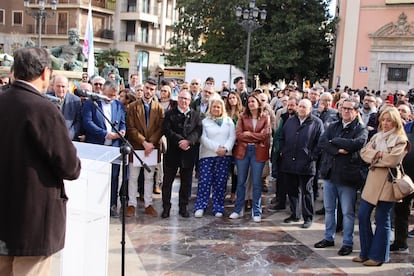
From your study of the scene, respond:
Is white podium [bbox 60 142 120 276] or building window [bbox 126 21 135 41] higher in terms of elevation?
building window [bbox 126 21 135 41]

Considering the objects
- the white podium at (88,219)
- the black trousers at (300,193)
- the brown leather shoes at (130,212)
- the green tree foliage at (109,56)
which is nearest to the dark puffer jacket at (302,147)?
the black trousers at (300,193)

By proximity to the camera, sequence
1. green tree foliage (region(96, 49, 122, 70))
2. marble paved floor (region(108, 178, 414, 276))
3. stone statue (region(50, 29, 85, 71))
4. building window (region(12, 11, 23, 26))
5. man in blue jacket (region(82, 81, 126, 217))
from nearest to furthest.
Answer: marble paved floor (region(108, 178, 414, 276)) → man in blue jacket (region(82, 81, 126, 217)) → stone statue (region(50, 29, 85, 71)) → green tree foliage (region(96, 49, 122, 70)) → building window (region(12, 11, 23, 26))

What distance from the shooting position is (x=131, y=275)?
15.3 ft

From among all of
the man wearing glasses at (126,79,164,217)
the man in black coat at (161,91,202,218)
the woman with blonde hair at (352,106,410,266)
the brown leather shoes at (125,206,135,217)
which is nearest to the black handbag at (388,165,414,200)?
Result: the woman with blonde hair at (352,106,410,266)

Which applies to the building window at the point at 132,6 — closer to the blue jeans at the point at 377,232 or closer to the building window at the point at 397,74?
the building window at the point at 397,74

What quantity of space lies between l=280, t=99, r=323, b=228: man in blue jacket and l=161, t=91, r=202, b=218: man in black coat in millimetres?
1313

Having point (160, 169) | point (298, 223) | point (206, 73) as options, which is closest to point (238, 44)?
point (206, 73)

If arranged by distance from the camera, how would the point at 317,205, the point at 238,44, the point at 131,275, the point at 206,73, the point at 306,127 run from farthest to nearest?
1. the point at 238,44
2. the point at 206,73
3. the point at 317,205
4. the point at 306,127
5. the point at 131,275

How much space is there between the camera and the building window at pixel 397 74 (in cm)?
2409

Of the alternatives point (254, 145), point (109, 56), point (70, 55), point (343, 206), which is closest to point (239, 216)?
point (254, 145)

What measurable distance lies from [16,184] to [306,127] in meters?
4.61

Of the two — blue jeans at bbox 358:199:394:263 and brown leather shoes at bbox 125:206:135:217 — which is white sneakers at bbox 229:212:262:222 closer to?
brown leather shoes at bbox 125:206:135:217

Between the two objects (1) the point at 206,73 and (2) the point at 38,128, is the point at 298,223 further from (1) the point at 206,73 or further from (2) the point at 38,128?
(1) the point at 206,73

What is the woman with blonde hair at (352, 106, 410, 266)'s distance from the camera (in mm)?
4946
